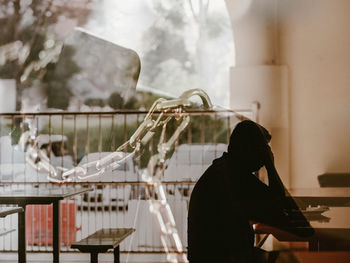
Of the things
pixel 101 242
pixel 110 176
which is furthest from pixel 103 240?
pixel 110 176

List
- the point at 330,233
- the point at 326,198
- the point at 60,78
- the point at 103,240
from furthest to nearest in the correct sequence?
the point at 60,78 → the point at 103,240 → the point at 326,198 → the point at 330,233

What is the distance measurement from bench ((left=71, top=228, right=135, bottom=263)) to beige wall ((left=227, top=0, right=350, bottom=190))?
184 centimetres

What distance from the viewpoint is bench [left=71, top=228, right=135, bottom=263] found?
11.2 feet

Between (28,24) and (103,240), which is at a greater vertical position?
Result: (28,24)

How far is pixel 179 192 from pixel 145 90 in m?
1.93

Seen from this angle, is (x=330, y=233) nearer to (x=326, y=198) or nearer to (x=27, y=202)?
(x=326, y=198)

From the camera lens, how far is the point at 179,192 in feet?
17.8

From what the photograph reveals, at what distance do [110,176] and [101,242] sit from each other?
1773mm

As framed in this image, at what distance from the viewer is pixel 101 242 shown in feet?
11.6

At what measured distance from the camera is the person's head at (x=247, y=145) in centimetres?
243

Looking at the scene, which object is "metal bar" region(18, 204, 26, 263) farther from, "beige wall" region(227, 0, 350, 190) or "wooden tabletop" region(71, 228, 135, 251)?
"beige wall" region(227, 0, 350, 190)

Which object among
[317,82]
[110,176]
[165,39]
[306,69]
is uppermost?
[165,39]

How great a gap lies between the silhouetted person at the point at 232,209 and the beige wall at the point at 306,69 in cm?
240

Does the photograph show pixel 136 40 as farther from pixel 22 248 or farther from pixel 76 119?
pixel 22 248
